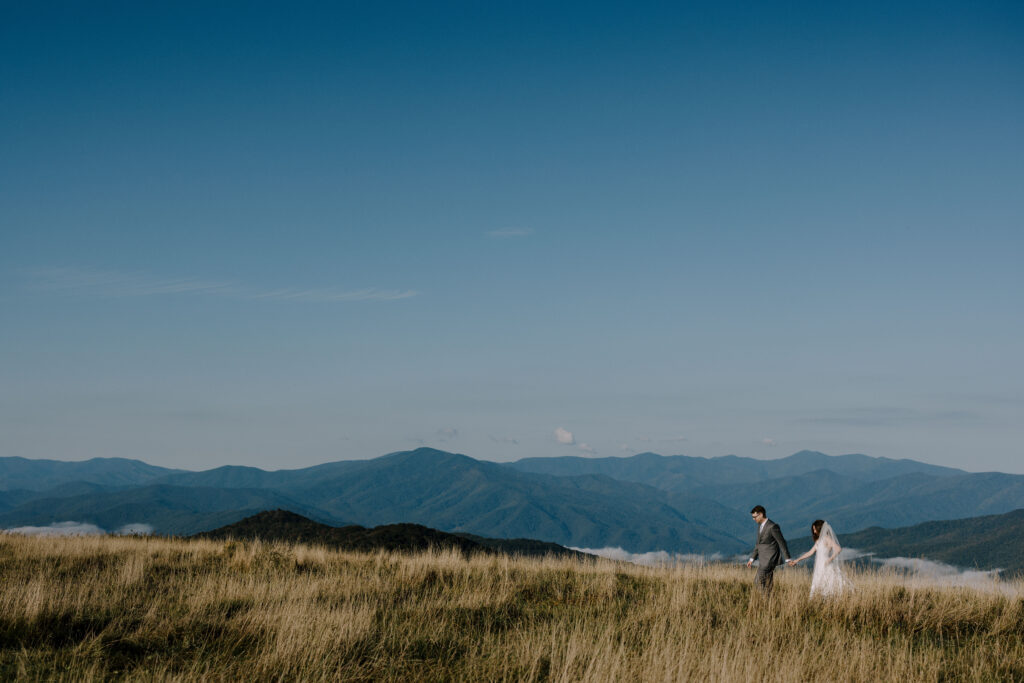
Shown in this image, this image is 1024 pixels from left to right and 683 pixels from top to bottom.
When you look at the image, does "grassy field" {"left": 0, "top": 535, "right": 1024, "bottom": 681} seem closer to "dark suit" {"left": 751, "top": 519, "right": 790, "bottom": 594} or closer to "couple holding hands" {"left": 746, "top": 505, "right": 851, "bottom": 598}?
"couple holding hands" {"left": 746, "top": 505, "right": 851, "bottom": 598}

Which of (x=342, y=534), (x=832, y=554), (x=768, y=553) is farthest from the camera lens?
(x=342, y=534)

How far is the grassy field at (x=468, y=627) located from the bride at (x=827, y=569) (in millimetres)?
287

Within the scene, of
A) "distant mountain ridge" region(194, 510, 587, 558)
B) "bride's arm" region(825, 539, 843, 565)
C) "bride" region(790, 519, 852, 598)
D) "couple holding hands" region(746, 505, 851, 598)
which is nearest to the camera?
"bride" region(790, 519, 852, 598)

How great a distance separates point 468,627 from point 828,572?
22.8ft

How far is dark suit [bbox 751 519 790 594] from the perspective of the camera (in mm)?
12602

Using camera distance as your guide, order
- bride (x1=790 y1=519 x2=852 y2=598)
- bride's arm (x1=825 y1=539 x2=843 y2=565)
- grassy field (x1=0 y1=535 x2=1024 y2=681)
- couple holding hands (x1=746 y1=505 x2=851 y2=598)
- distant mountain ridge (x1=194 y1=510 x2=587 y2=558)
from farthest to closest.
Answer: distant mountain ridge (x1=194 y1=510 x2=587 y2=558) < bride's arm (x1=825 y1=539 x2=843 y2=565) < couple holding hands (x1=746 y1=505 x2=851 y2=598) < bride (x1=790 y1=519 x2=852 y2=598) < grassy field (x1=0 y1=535 x2=1024 y2=681)

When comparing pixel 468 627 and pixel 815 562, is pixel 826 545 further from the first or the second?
pixel 468 627

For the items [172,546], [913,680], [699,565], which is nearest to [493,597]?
[913,680]

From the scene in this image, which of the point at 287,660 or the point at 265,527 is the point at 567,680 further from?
the point at 265,527

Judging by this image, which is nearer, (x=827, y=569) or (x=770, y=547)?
(x=827, y=569)

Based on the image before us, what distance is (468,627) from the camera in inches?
356

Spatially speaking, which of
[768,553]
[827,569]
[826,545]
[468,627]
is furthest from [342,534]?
[468,627]

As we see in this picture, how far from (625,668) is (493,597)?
5.19 m

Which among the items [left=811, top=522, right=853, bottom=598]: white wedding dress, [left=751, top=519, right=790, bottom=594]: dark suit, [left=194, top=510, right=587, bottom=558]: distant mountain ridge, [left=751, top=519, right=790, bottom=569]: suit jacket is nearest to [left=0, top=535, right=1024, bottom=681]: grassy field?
[left=811, top=522, right=853, bottom=598]: white wedding dress
